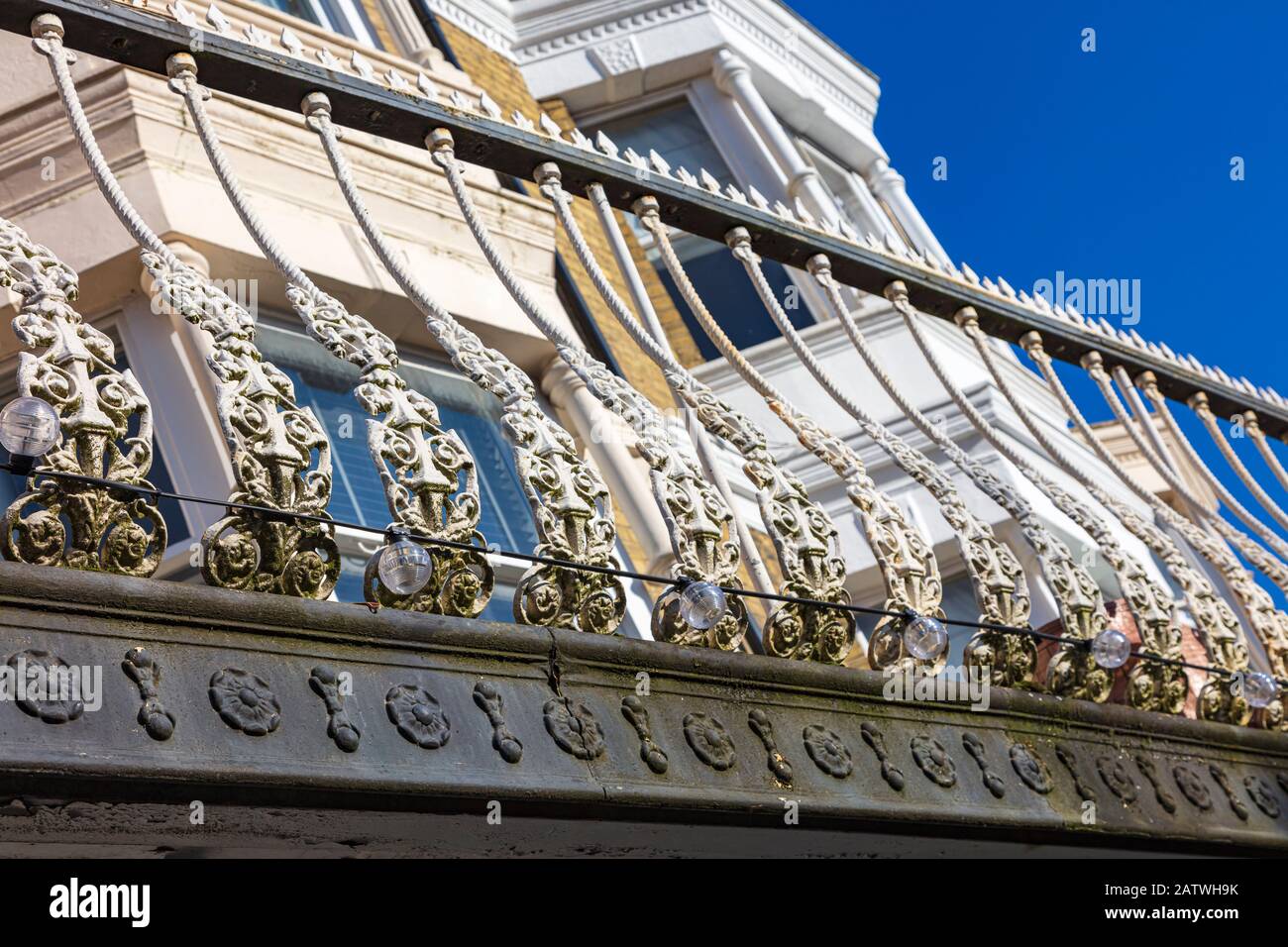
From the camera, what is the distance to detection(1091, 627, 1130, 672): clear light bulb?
4.54 m

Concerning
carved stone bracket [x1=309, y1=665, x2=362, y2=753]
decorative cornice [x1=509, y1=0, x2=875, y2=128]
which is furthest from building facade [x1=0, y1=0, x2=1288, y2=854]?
decorative cornice [x1=509, y1=0, x2=875, y2=128]

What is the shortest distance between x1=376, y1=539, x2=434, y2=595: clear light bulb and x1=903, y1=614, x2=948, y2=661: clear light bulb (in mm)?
1432

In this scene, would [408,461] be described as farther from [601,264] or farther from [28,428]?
[601,264]

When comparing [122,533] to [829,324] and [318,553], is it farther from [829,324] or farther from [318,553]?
[829,324]

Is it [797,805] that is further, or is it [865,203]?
[865,203]

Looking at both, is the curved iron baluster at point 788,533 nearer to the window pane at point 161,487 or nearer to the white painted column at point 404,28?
the window pane at point 161,487

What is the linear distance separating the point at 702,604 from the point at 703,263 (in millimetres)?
6905

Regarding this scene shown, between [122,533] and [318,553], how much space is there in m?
0.38

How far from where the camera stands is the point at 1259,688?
5.09 metres

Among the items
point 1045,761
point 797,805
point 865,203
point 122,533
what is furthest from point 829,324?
point 122,533

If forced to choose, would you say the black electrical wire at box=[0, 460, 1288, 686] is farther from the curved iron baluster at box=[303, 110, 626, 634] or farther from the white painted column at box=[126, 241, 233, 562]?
the white painted column at box=[126, 241, 233, 562]

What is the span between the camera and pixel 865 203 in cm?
1170

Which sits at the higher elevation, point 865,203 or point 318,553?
point 865,203

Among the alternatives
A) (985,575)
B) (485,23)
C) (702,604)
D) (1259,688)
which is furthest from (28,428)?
(485,23)
